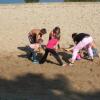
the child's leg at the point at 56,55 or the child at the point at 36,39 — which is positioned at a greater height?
the child at the point at 36,39

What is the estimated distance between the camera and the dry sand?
14070 mm

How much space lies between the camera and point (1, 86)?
14562mm

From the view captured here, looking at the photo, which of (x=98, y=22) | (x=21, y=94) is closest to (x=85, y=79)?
(x=21, y=94)

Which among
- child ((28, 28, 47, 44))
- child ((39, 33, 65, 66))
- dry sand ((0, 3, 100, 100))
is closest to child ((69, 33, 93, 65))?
dry sand ((0, 3, 100, 100))

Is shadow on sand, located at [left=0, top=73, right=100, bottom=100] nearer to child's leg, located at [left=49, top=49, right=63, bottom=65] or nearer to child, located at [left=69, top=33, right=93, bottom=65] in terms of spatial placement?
child's leg, located at [left=49, top=49, right=63, bottom=65]

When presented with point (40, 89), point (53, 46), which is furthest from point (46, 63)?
point (40, 89)

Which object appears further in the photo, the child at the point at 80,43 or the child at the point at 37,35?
the child at the point at 37,35

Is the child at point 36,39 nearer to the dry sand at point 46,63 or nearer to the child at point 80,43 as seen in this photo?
the dry sand at point 46,63

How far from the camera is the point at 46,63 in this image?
17000 millimetres

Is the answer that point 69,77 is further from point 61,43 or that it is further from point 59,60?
point 61,43

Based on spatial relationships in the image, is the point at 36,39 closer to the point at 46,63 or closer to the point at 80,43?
the point at 46,63

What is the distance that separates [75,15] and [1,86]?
7907mm

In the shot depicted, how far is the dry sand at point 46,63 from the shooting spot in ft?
46.2

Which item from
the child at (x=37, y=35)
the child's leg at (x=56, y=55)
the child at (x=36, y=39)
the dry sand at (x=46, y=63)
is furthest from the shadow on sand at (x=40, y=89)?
the child at (x=37, y=35)
